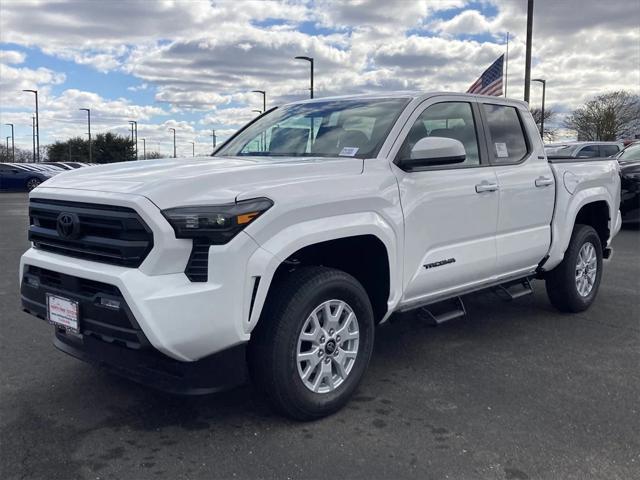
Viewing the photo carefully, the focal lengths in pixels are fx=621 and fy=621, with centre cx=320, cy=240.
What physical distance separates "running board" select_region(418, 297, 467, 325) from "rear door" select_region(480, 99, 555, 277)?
44 centimetres

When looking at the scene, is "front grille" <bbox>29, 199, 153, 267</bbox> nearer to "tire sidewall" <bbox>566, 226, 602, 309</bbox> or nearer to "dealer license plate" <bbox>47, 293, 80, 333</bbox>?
"dealer license plate" <bbox>47, 293, 80, 333</bbox>

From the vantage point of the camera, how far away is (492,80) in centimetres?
1482

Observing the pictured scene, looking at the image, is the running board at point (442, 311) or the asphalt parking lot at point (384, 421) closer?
the asphalt parking lot at point (384, 421)

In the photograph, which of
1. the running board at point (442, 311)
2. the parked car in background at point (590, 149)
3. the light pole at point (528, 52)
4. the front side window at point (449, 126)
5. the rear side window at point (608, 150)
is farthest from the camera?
the rear side window at point (608, 150)

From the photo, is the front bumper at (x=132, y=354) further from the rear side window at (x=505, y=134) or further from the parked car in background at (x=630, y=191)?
the parked car in background at (x=630, y=191)

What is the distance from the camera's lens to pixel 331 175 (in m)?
3.52

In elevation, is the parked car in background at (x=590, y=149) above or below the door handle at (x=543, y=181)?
above

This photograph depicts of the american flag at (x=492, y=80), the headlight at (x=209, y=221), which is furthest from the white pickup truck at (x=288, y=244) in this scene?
the american flag at (x=492, y=80)

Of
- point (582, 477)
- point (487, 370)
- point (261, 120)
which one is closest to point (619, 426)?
point (582, 477)

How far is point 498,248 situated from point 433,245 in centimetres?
82

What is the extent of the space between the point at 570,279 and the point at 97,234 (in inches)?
164

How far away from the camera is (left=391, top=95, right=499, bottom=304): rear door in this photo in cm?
393

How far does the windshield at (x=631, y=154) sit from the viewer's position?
12500mm

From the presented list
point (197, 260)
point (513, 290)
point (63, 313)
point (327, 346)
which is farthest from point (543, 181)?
point (63, 313)
